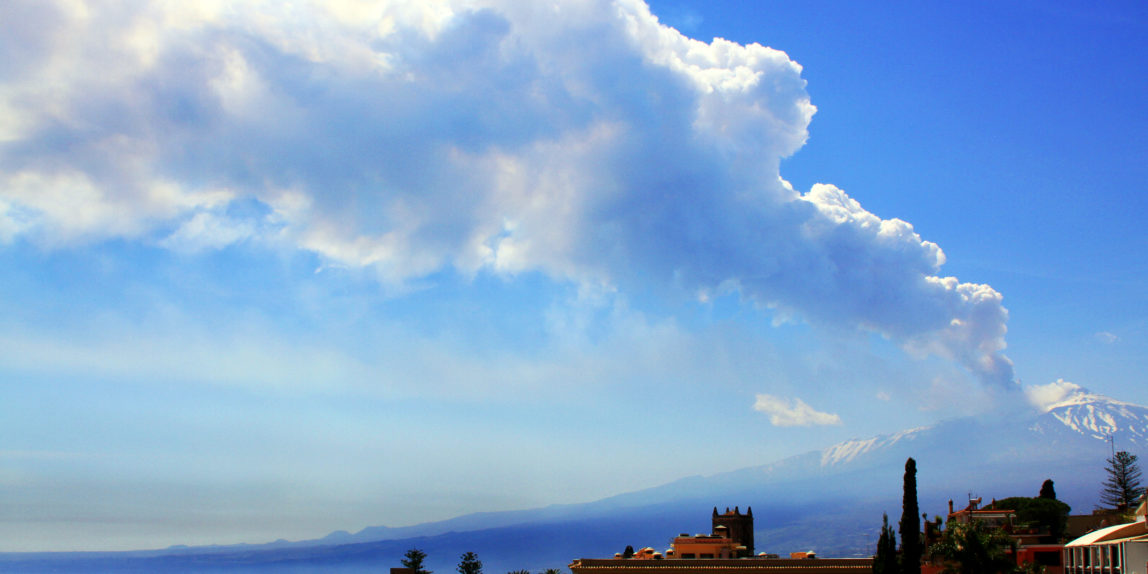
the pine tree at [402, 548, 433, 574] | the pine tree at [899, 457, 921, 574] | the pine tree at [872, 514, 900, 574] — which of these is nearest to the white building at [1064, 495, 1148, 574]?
the pine tree at [899, 457, 921, 574]

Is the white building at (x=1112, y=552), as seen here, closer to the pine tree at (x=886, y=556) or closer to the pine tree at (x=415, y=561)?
the pine tree at (x=886, y=556)

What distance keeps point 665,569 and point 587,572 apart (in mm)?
4793

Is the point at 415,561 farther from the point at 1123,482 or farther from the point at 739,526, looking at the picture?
the point at 1123,482

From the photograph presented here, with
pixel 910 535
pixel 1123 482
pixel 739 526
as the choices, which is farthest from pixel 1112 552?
pixel 739 526

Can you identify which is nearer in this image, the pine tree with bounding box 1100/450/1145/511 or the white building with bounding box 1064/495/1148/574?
the white building with bounding box 1064/495/1148/574

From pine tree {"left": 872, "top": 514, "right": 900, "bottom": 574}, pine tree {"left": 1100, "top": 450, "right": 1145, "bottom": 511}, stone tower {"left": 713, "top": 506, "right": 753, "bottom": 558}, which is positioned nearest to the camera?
pine tree {"left": 872, "top": 514, "right": 900, "bottom": 574}

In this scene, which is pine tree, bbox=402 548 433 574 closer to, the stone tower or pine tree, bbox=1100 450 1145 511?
the stone tower

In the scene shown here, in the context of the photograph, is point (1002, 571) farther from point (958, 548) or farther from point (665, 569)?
point (665, 569)

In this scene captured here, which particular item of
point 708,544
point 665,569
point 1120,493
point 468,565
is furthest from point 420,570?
point 1120,493

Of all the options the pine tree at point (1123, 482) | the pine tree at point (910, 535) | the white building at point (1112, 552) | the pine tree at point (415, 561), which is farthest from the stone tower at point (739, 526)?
the white building at point (1112, 552)

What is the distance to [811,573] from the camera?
2255 inches

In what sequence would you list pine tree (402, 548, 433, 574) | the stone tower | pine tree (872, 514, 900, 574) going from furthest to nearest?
the stone tower → pine tree (402, 548, 433, 574) → pine tree (872, 514, 900, 574)

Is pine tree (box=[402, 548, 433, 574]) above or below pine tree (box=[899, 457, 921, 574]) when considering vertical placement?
below

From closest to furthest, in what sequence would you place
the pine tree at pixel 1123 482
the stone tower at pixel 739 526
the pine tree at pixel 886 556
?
the pine tree at pixel 886 556 → the pine tree at pixel 1123 482 → the stone tower at pixel 739 526
